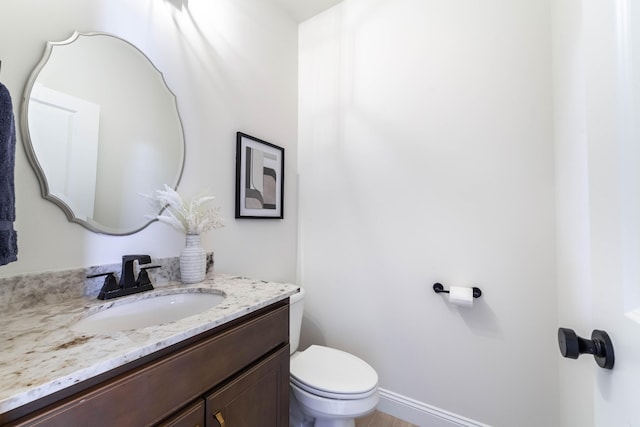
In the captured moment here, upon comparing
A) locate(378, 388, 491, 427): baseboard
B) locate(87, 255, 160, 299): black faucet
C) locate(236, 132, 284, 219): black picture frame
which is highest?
locate(236, 132, 284, 219): black picture frame

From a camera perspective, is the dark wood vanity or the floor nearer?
the dark wood vanity

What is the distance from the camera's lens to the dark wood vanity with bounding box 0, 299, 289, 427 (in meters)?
0.47

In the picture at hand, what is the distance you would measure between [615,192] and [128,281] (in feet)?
4.45

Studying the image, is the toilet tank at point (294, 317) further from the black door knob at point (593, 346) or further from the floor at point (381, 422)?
the black door knob at point (593, 346)

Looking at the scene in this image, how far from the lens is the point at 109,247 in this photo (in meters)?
0.99

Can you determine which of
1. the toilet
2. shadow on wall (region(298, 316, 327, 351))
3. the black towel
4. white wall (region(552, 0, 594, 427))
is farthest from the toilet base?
the black towel

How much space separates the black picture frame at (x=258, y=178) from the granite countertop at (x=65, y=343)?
74 cm

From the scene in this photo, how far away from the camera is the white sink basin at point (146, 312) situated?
2.63 ft

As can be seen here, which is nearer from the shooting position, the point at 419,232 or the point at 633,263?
the point at 633,263

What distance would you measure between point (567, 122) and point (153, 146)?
5.54ft

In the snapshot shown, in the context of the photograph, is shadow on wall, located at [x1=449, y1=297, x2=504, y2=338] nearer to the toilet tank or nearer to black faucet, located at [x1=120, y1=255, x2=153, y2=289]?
the toilet tank

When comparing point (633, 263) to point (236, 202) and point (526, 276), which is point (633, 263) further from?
point (236, 202)

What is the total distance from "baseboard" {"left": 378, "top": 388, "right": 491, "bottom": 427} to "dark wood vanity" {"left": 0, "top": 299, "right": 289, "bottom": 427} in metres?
0.88

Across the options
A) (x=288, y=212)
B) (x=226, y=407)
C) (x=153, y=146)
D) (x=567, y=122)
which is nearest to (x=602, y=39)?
(x=567, y=122)
